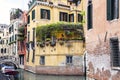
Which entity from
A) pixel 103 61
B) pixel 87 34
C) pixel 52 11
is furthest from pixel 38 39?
pixel 103 61

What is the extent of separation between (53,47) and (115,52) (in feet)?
57.9

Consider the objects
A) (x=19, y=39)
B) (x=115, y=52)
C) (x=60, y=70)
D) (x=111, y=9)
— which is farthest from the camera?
(x=19, y=39)

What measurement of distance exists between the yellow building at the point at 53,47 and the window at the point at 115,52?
612 inches

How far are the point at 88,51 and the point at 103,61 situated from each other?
2155 mm

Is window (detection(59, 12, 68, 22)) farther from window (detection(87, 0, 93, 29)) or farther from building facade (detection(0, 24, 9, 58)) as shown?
building facade (detection(0, 24, 9, 58))

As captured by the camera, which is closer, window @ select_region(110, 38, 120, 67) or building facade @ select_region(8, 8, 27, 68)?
window @ select_region(110, 38, 120, 67)

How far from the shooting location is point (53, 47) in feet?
86.6

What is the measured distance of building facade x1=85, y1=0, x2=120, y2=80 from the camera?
8.88 meters

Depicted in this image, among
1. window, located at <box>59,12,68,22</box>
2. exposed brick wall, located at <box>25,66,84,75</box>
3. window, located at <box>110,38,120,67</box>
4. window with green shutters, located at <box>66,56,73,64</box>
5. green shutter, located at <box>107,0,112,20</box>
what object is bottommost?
exposed brick wall, located at <box>25,66,84,75</box>

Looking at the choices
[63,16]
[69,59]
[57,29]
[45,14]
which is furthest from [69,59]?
[63,16]

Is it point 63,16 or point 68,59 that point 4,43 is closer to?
point 63,16

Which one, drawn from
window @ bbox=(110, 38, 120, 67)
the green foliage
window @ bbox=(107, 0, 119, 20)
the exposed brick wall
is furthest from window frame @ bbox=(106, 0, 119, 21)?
the green foliage

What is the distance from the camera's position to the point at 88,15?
11578mm

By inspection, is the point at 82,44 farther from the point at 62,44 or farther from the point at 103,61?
the point at 103,61
